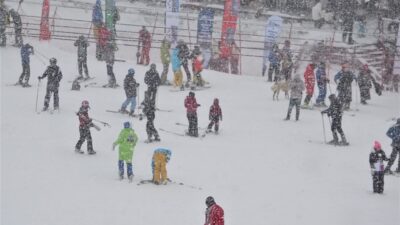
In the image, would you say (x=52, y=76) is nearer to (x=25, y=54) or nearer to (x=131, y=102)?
(x=131, y=102)

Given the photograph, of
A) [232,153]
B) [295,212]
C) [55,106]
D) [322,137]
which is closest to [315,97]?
[322,137]

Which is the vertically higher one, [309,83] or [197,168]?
[309,83]

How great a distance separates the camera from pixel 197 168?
15922 mm

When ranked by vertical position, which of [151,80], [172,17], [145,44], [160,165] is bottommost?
[160,165]

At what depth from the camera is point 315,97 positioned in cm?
2438

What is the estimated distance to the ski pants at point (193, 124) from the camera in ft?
61.2

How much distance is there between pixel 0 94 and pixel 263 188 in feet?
33.9

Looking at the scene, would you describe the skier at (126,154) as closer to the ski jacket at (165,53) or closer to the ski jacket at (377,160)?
the ski jacket at (377,160)

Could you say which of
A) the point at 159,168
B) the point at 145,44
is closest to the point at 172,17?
the point at 145,44

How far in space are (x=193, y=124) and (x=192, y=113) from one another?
322mm

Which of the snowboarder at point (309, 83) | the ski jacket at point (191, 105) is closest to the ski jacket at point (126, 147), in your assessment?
the ski jacket at point (191, 105)

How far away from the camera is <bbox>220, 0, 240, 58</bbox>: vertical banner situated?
2805 centimetres

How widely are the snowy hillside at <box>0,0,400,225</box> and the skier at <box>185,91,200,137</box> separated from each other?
255mm

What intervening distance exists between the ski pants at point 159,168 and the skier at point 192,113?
4253 mm
